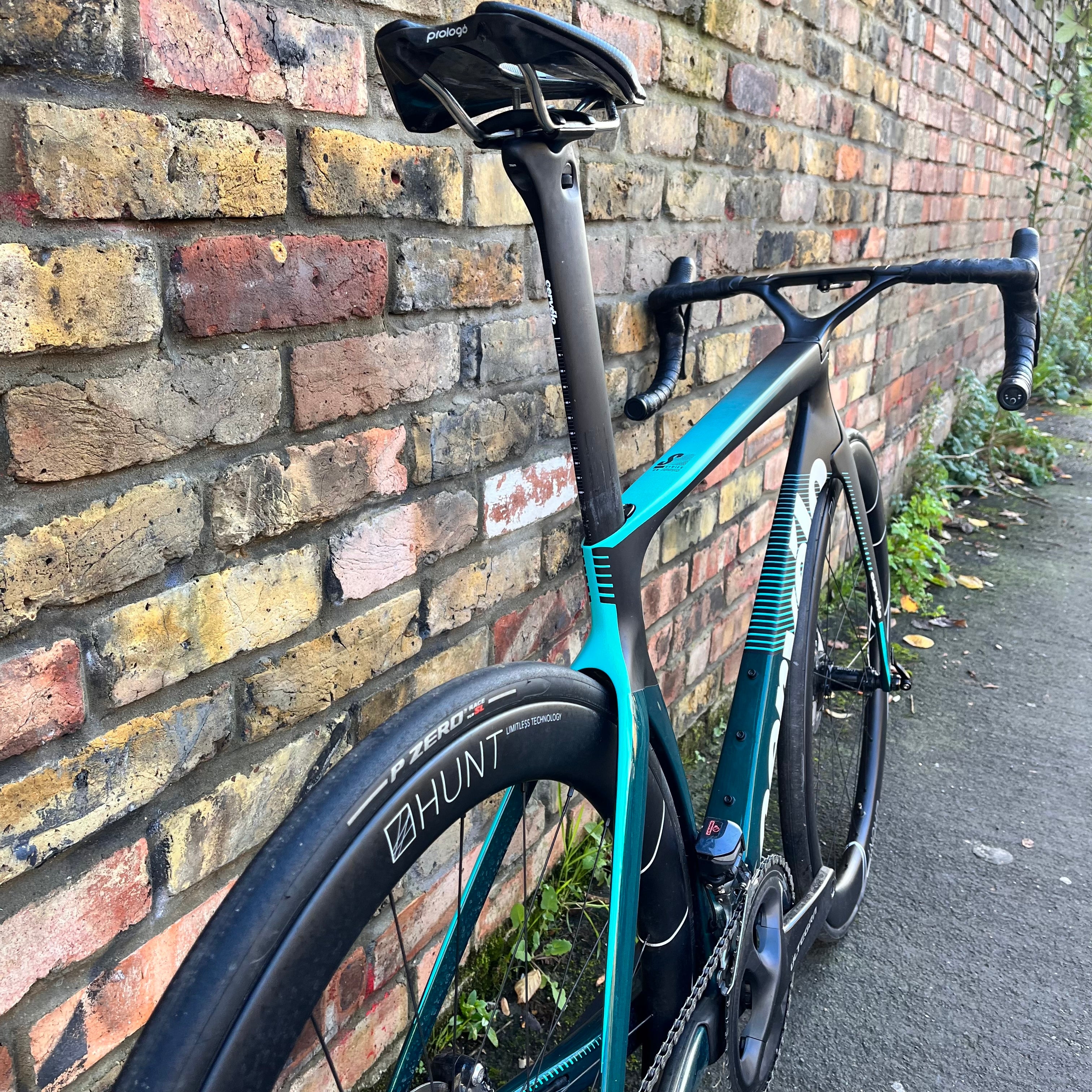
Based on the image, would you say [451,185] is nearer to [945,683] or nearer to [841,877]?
[841,877]

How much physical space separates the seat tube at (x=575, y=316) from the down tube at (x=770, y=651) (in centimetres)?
46

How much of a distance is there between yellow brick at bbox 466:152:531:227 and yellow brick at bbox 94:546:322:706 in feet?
1.71

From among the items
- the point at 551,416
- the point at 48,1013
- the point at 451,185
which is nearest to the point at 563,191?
the point at 451,185

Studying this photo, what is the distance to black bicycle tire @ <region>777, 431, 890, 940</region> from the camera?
1490 millimetres

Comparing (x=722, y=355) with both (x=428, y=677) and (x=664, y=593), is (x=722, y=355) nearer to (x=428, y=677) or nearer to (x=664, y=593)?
(x=664, y=593)

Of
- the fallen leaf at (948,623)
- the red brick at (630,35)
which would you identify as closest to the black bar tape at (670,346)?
the red brick at (630,35)

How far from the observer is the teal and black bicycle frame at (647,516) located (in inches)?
38.0

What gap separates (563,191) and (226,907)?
28.2 inches

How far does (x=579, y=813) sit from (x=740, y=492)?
0.88 m

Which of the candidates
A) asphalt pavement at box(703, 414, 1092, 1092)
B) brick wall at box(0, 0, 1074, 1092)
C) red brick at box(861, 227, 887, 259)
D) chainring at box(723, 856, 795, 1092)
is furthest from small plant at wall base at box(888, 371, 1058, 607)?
chainring at box(723, 856, 795, 1092)

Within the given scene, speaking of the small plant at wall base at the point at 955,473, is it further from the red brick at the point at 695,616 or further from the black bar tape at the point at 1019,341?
the black bar tape at the point at 1019,341

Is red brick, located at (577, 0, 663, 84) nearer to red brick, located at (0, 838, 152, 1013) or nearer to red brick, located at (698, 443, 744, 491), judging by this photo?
red brick, located at (698, 443, 744, 491)

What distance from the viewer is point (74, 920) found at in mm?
879

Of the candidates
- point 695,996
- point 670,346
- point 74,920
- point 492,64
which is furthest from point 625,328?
point 74,920
